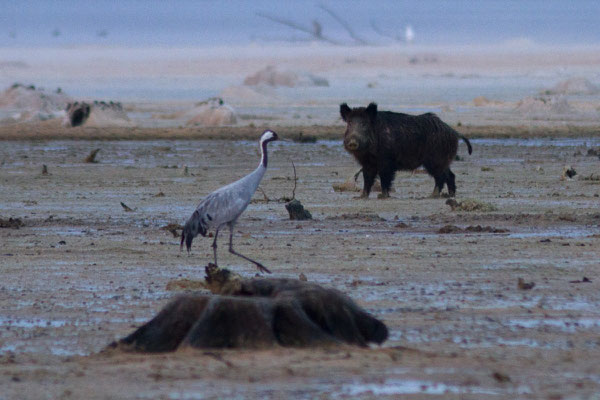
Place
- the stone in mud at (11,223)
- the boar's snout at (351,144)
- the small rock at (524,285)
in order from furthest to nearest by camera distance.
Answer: the boar's snout at (351,144) < the stone in mud at (11,223) < the small rock at (524,285)

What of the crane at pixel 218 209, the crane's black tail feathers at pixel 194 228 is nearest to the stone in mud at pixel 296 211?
Answer: the crane at pixel 218 209

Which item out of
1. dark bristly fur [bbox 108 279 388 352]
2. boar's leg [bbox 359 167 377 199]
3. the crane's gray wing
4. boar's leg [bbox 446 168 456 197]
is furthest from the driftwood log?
boar's leg [bbox 446 168 456 197]

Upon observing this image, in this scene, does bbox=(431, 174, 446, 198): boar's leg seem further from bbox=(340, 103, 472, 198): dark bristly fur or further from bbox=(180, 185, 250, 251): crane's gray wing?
bbox=(180, 185, 250, 251): crane's gray wing

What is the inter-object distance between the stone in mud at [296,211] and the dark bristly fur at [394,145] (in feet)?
10.5

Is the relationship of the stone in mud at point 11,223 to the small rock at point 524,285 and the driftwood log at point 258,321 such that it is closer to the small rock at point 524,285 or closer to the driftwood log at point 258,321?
the small rock at point 524,285

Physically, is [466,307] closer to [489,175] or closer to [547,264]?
[547,264]

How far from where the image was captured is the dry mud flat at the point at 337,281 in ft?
20.7

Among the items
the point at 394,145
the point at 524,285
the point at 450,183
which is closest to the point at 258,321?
the point at 524,285

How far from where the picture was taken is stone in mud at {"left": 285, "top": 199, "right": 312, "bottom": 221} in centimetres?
1406

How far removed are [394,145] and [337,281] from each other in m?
8.24

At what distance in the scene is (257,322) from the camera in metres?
6.80

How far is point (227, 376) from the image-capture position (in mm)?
6305

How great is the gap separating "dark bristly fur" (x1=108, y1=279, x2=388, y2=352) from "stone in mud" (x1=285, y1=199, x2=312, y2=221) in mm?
6883

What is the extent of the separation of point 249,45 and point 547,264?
157 m
